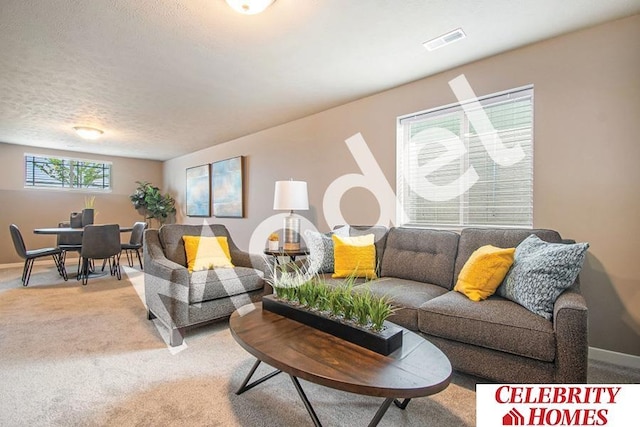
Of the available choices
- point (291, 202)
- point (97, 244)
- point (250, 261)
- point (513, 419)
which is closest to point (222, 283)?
point (250, 261)

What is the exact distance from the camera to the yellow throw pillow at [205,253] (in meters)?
3.00

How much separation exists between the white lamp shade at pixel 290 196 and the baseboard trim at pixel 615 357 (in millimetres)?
2691

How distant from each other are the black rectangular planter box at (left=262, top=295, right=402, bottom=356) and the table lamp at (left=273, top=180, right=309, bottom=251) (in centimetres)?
163

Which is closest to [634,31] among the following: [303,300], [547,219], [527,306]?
[547,219]

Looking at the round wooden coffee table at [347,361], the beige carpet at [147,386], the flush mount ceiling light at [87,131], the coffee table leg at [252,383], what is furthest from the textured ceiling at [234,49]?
the beige carpet at [147,386]

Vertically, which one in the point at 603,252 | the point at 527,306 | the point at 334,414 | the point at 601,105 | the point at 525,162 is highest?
the point at 601,105

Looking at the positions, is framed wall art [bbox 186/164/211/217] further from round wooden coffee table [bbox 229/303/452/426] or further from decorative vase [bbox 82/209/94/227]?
round wooden coffee table [bbox 229/303/452/426]

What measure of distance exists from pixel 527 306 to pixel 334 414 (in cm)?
126

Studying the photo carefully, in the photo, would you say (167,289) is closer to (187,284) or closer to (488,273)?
(187,284)

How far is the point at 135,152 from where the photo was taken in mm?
6426

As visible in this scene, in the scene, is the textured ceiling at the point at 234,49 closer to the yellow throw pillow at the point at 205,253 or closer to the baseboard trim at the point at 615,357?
the yellow throw pillow at the point at 205,253

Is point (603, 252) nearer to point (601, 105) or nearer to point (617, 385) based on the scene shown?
point (617, 385)

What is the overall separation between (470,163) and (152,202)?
645 centimetres

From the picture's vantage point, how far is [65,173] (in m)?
6.29
